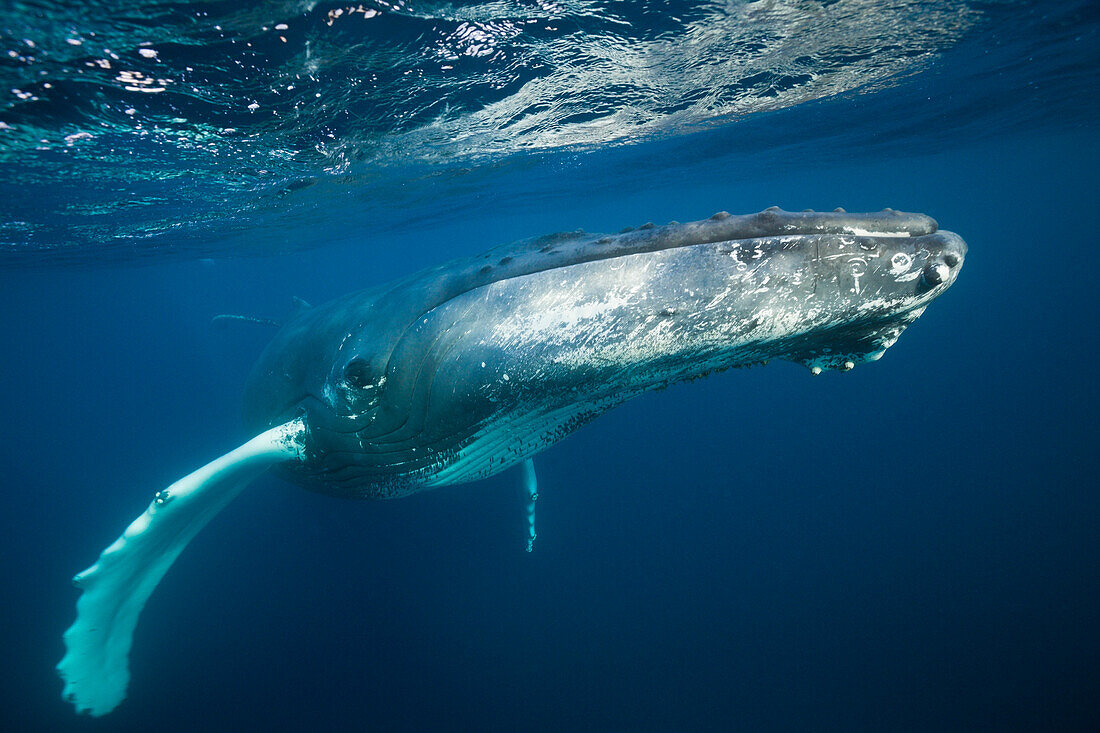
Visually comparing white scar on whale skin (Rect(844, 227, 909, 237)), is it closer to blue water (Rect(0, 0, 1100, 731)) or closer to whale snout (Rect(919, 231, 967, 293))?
whale snout (Rect(919, 231, 967, 293))

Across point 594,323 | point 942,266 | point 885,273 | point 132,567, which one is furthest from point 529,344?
point 132,567

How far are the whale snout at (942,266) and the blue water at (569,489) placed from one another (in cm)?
689

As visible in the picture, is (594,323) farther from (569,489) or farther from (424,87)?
(569,489)

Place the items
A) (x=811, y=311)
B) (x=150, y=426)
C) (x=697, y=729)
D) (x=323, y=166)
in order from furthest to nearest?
(x=150, y=426) < (x=323, y=166) < (x=697, y=729) < (x=811, y=311)

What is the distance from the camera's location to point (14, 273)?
93.9 feet

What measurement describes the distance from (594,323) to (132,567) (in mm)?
4435

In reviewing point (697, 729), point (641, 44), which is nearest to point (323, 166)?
point (641, 44)

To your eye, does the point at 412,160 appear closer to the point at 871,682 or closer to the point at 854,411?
the point at 871,682

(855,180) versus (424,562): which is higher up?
(855,180)

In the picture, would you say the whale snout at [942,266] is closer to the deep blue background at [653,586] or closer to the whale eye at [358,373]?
the whale eye at [358,373]

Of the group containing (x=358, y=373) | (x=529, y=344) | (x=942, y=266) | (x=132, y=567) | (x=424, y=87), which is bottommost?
(x=132, y=567)

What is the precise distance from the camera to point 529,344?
2715 mm

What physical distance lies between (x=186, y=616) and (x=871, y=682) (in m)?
16.7

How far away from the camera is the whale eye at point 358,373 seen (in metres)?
3.53
